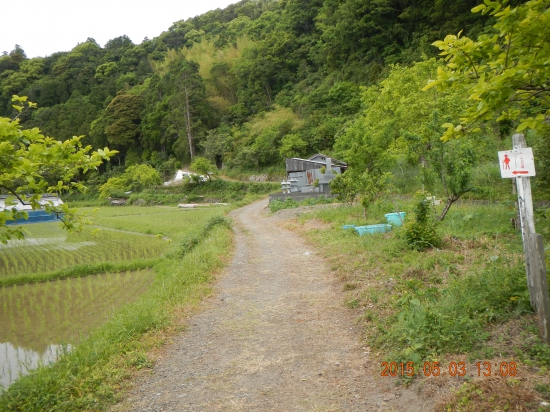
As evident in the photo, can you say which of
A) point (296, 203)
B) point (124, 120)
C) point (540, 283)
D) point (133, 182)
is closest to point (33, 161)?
point (540, 283)

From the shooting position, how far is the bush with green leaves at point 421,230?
272 inches

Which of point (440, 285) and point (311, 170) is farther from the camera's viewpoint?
point (311, 170)

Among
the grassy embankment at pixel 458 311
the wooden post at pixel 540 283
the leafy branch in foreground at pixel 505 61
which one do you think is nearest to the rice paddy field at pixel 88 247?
the grassy embankment at pixel 458 311

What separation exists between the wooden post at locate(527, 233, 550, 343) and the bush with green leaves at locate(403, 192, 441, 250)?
3570 mm

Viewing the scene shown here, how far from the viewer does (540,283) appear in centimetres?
324

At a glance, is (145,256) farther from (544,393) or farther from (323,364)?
(544,393)

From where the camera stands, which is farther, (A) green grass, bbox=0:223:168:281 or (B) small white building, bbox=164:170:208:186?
(B) small white building, bbox=164:170:208:186

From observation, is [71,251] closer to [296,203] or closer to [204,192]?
[296,203]

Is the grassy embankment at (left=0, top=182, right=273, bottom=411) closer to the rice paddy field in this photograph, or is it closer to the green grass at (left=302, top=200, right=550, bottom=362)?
the green grass at (left=302, top=200, right=550, bottom=362)

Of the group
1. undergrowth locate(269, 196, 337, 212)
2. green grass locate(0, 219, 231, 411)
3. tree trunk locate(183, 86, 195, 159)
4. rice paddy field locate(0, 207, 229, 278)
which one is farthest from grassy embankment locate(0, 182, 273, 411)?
tree trunk locate(183, 86, 195, 159)

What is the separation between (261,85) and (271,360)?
4853 centimetres

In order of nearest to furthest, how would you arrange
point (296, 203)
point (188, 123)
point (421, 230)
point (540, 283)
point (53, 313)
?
point (540, 283), point (421, 230), point (53, 313), point (296, 203), point (188, 123)

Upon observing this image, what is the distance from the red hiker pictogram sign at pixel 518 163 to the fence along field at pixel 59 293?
430 cm

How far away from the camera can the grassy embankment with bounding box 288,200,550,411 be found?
9.32 ft
